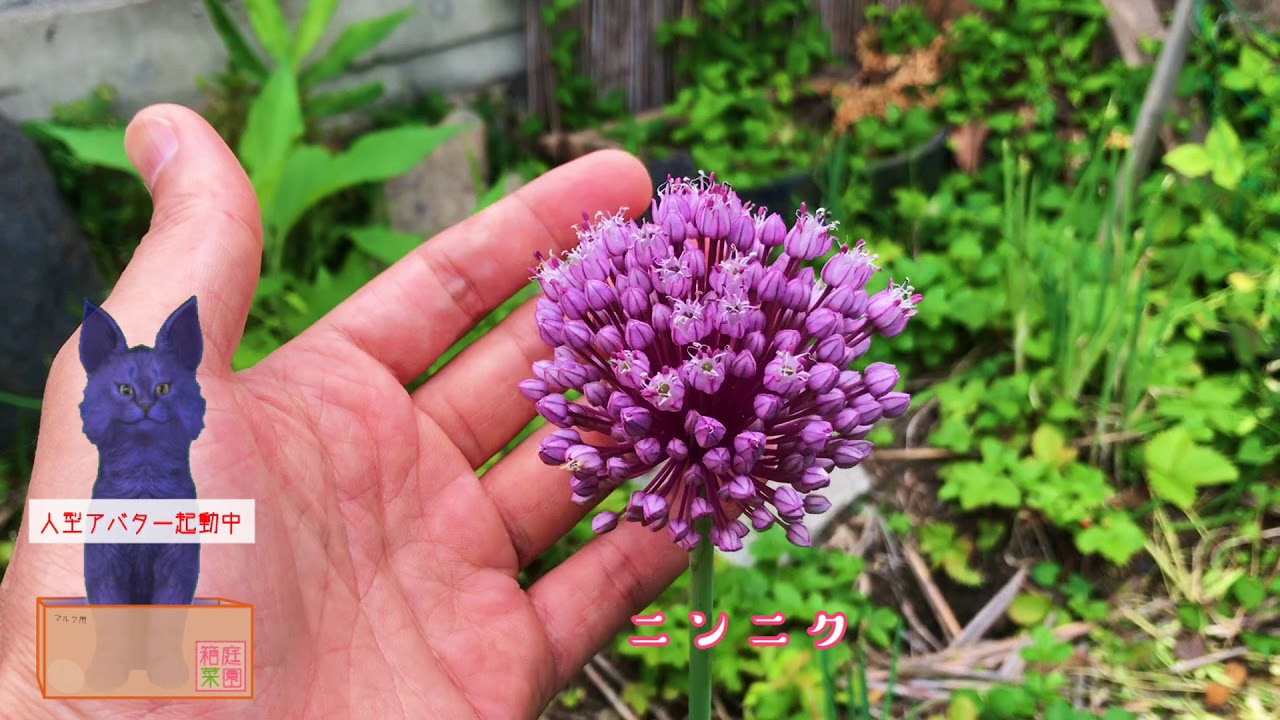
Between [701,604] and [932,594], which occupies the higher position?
[701,604]

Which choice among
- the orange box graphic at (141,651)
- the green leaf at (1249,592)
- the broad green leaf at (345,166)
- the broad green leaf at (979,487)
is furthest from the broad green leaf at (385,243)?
the green leaf at (1249,592)

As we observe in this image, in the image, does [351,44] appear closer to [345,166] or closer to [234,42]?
[234,42]

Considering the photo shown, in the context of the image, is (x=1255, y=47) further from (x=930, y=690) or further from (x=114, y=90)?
(x=114, y=90)

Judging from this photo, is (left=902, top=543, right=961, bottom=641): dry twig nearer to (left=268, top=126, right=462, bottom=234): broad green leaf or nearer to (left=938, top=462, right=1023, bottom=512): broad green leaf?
(left=938, top=462, right=1023, bottom=512): broad green leaf

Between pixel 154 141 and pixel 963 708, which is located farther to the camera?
pixel 963 708

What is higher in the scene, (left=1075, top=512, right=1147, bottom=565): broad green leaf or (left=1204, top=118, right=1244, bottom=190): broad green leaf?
(left=1204, top=118, right=1244, bottom=190): broad green leaf

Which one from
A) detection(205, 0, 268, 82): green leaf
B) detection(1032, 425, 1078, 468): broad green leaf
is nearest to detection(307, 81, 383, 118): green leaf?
detection(205, 0, 268, 82): green leaf

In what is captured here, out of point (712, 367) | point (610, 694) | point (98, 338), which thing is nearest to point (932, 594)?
point (610, 694)
